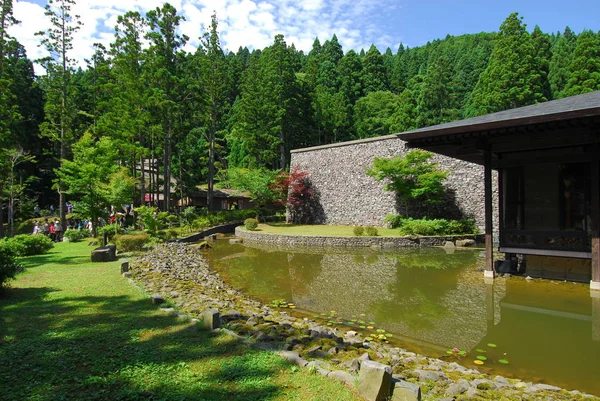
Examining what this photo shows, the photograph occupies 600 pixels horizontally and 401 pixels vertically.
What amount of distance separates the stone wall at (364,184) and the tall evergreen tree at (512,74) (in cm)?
1024

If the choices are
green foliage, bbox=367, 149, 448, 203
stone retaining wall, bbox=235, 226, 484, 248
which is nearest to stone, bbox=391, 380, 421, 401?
stone retaining wall, bbox=235, 226, 484, 248

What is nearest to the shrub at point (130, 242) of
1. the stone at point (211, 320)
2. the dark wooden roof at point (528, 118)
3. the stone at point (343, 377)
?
the stone at point (211, 320)

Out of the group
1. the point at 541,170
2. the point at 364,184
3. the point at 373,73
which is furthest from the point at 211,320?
the point at 373,73

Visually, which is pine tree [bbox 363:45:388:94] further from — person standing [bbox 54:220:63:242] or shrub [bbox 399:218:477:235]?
person standing [bbox 54:220:63:242]

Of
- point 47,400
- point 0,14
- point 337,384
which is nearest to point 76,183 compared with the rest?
point 0,14

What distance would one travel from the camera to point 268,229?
22.0m

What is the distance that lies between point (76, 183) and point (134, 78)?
9272 mm

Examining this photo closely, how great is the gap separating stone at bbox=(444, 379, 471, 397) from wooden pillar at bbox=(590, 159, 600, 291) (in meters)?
6.01

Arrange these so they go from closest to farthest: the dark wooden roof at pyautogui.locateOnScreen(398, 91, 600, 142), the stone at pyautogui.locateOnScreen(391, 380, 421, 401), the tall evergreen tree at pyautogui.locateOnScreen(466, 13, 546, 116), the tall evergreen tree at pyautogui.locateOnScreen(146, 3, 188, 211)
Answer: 1. the stone at pyautogui.locateOnScreen(391, 380, 421, 401)
2. the dark wooden roof at pyautogui.locateOnScreen(398, 91, 600, 142)
3. the tall evergreen tree at pyautogui.locateOnScreen(146, 3, 188, 211)
4. the tall evergreen tree at pyautogui.locateOnScreen(466, 13, 546, 116)

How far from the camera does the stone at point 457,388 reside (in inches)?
124

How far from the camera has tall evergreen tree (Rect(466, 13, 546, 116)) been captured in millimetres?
24641

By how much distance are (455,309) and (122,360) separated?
219 inches

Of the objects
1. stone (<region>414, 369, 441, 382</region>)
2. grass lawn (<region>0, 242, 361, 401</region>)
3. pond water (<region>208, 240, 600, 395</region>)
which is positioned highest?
grass lawn (<region>0, 242, 361, 401</region>)

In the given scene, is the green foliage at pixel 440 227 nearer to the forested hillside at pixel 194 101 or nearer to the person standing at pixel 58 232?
the forested hillside at pixel 194 101
